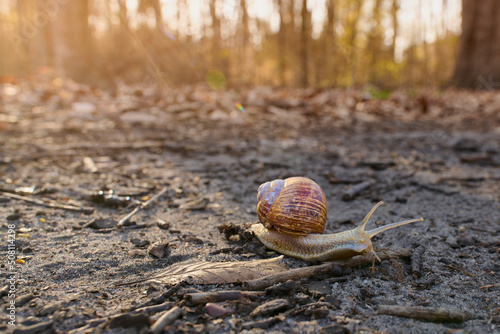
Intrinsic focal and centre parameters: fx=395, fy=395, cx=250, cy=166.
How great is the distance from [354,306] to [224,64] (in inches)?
583

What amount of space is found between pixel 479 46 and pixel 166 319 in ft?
45.0

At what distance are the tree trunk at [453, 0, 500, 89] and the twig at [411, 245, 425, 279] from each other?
11634 mm

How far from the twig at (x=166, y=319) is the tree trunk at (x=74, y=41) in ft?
30.5

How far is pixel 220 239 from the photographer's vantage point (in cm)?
227

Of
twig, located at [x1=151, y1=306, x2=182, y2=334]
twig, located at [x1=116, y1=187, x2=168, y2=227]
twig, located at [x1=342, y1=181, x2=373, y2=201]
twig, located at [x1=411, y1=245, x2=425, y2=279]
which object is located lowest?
twig, located at [x1=411, y1=245, x2=425, y2=279]

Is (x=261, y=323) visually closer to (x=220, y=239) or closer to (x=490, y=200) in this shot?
(x=220, y=239)

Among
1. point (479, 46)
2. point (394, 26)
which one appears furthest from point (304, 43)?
point (394, 26)

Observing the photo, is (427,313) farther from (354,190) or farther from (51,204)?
(51,204)

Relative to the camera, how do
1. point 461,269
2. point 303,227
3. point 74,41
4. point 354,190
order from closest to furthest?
point 461,269 → point 303,227 → point 354,190 → point 74,41

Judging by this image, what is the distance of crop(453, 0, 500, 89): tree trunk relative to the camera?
11.7 meters

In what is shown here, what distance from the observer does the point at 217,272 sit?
1830 millimetres

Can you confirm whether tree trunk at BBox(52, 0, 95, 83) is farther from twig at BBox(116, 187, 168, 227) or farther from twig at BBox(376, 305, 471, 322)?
twig at BBox(376, 305, 471, 322)

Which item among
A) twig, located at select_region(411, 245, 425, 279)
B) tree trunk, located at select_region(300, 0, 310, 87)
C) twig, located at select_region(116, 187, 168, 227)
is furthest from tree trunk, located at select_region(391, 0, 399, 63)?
twig, located at select_region(411, 245, 425, 279)

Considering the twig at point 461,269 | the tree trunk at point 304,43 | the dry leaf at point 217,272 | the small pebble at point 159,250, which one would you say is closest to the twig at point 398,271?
the twig at point 461,269
